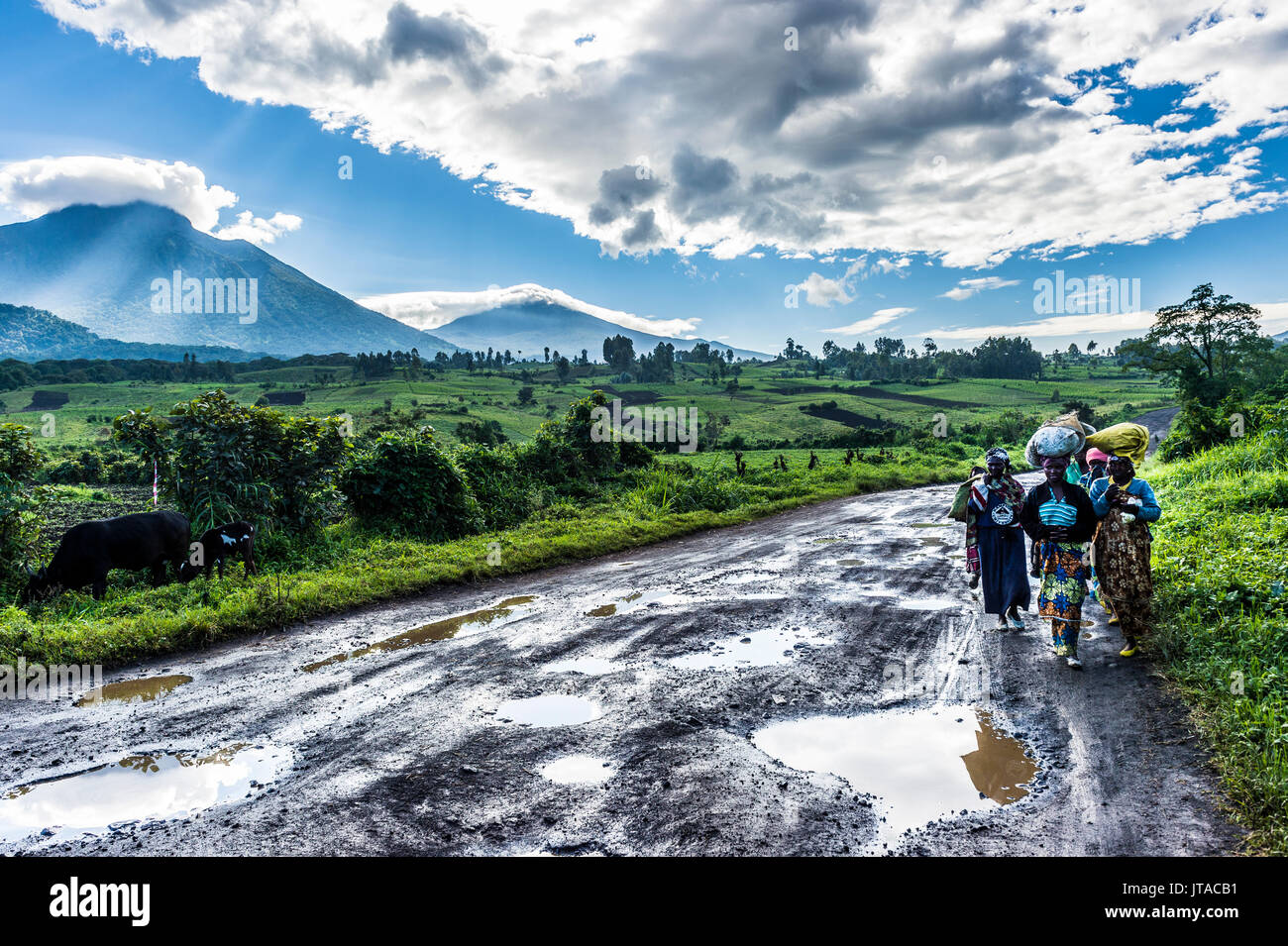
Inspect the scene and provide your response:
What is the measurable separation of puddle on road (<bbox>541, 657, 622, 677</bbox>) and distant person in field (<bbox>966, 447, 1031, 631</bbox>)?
4064mm

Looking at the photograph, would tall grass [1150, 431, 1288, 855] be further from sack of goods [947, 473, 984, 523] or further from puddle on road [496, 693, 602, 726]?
puddle on road [496, 693, 602, 726]

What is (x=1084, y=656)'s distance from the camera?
604 centimetres

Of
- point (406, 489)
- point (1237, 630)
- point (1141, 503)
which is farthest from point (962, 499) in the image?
point (406, 489)

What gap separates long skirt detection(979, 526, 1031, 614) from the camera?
6941mm

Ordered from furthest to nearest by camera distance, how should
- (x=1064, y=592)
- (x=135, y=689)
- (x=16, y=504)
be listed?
(x=16, y=504) → (x=1064, y=592) → (x=135, y=689)

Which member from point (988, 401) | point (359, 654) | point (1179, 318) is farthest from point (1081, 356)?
point (359, 654)

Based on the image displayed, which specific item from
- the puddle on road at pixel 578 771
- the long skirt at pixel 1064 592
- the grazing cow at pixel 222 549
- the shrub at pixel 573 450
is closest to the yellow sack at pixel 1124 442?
the long skirt at pixel 1064 592

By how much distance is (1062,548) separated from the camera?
604 centimetres

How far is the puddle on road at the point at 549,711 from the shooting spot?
196 inches

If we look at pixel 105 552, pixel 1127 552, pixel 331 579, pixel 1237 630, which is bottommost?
pixel 331 579

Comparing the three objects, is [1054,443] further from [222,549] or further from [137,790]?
[222,549]

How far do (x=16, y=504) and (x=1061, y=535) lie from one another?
12.5 m
